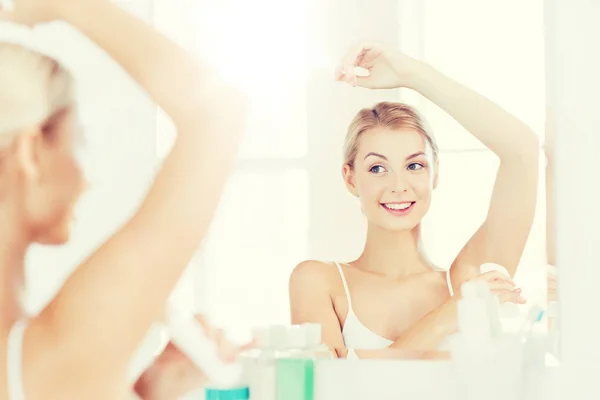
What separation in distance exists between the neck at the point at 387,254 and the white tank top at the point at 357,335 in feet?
0.16

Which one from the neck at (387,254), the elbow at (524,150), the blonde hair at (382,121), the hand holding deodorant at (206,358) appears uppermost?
the blonde hair at (382,121)

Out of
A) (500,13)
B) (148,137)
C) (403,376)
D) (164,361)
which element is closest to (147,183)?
(148,137)

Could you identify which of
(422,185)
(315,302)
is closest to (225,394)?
(315,302)

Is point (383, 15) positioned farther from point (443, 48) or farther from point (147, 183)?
point (147, 183)

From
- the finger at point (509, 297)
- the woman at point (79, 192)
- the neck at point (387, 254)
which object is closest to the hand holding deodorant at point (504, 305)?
the finger at point (509, 297)

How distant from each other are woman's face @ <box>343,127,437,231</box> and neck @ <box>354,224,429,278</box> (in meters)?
0.01

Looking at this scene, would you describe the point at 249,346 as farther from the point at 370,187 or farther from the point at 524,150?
the point at 524,150

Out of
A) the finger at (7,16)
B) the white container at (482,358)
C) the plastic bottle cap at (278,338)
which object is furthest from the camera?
the finger at (7,16)

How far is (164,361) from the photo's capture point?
43.2 inches

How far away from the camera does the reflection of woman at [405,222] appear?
104 cm

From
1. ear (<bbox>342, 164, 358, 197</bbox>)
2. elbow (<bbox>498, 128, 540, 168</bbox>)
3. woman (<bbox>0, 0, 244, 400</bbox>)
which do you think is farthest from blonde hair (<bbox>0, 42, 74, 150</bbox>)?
elbow (<bbox>498, 128, 540, 168</bbox>)

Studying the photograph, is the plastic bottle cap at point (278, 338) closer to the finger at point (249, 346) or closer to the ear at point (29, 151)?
the finger at point (249, 346)

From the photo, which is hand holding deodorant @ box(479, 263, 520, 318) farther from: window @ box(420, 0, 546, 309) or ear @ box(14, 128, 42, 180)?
ear @ box(14, 128, 42, 180)

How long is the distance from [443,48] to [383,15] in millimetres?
110
